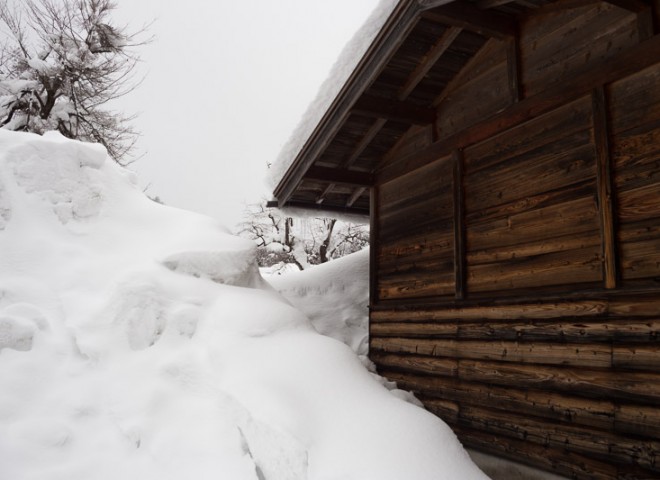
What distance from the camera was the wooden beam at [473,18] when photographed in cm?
438

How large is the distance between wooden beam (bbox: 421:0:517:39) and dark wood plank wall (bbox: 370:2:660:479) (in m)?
0.22

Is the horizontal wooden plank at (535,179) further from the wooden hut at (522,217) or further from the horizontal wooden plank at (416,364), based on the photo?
the horizontal wooden plank at (416,364)

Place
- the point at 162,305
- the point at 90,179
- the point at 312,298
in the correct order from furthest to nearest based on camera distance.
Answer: the point at 312,298 → the point at 90,179 → the point at 162,305

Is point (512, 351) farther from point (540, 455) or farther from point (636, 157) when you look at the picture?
point (636, 157)

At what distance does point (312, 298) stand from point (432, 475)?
5.60 metres

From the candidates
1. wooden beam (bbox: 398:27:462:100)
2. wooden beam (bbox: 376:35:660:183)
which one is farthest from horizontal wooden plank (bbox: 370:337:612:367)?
wooden beam (bbox: 398:27:462:100)

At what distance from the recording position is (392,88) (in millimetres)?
5957

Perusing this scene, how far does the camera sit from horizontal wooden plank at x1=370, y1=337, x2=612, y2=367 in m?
3.81

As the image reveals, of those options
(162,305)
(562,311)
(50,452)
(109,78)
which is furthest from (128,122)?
(562,311)

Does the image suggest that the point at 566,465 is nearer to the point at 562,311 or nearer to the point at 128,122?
the point at 562,311

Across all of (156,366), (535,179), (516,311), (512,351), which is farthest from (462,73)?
(156,366)

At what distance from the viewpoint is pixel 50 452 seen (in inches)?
139

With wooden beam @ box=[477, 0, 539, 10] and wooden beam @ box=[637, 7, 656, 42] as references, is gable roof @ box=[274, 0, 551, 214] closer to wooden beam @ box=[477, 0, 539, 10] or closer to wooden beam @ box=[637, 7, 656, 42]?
wooden beam @ box=[477, 0, 539, 10]

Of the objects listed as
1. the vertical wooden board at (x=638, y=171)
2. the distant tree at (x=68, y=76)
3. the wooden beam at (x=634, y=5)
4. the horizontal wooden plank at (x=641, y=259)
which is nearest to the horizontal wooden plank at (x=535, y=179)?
the vertical wooden board at (x=638, y=171)
